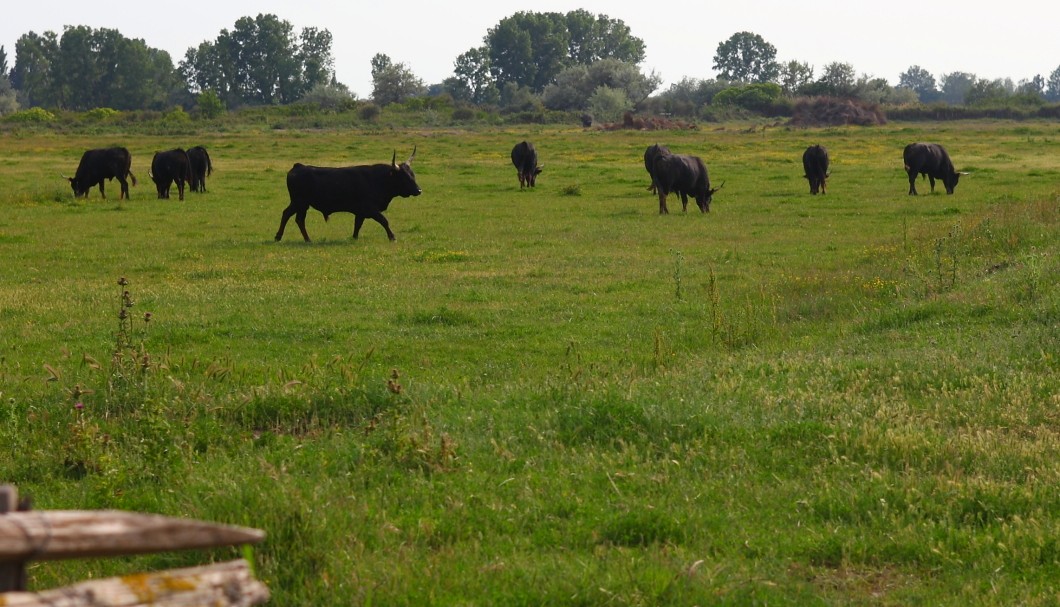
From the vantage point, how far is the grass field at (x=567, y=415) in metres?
5.09

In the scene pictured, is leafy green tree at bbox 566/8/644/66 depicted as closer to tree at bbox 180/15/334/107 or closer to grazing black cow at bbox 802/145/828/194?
tree at bbox 180/15/334/107

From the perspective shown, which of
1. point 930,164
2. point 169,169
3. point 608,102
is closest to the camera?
point 930,164

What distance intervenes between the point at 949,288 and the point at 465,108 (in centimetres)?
8189

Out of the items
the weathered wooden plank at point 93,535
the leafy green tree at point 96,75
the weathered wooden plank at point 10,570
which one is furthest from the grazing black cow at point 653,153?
the leafy green tree at point 96,75

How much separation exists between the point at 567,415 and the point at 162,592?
493 centimetres

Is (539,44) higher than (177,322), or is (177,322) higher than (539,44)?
(539,44)

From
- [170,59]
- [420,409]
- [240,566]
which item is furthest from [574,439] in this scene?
[170,59]

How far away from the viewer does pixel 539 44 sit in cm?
15800

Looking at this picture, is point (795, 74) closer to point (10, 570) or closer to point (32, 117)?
point (32, 117)

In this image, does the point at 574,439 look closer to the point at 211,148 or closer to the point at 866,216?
the point at 866,216

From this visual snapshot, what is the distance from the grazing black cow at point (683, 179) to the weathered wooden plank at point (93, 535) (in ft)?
76.0

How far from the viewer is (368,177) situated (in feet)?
68.4

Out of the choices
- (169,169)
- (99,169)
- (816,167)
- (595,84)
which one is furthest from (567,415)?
(595,84)

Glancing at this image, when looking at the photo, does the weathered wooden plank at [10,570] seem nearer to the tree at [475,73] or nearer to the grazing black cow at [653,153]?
the grazing black cow at [653,153]
